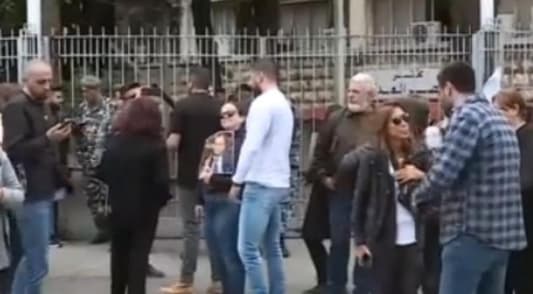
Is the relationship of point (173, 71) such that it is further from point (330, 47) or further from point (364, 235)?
point (364, 235)

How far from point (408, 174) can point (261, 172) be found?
146 centimetres

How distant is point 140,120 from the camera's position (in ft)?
31.3

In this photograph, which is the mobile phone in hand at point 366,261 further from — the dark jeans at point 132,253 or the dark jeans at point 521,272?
the dark jeans at point 132,253

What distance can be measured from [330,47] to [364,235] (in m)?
6.60

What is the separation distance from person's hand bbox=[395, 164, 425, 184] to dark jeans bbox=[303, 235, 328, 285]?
2.35 m

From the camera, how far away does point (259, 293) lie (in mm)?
9602

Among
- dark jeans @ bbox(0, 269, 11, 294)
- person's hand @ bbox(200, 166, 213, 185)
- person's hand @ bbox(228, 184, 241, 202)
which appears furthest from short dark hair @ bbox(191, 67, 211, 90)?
dark jeans @ bbox(0, 269, 11, 294)

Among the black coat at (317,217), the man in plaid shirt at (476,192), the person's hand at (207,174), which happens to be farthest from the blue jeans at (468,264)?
the black coat at (317,217)

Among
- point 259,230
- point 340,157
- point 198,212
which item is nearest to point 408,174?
point 259,230

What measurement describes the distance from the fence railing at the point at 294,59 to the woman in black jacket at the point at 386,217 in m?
5.16

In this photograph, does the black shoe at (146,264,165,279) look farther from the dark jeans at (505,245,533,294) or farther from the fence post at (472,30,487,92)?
the fence post at (472,30,487,92)

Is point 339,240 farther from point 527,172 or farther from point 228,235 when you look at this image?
point 527,172

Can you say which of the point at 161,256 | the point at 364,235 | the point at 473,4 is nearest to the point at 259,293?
the point at 364,235

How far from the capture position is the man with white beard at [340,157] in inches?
379
